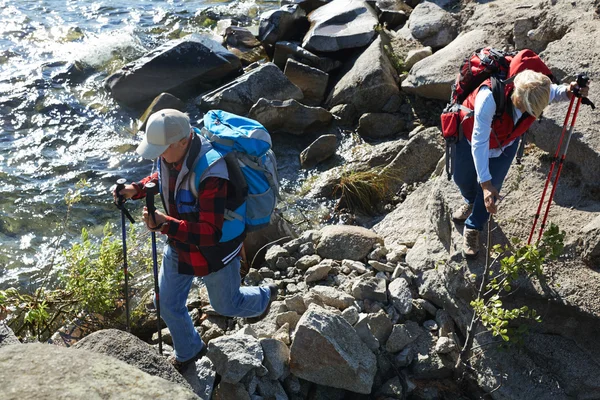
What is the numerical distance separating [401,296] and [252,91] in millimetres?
6291

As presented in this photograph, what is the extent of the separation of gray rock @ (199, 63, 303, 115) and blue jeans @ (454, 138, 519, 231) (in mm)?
6058

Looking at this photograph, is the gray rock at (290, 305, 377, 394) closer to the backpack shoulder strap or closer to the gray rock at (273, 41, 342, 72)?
the backpack shoulder strap

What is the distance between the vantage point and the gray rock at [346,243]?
22.1 ft

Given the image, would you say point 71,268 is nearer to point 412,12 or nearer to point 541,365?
point 541,365

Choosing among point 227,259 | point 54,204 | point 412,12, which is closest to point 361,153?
point 412,12

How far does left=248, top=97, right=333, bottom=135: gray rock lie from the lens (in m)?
10.5

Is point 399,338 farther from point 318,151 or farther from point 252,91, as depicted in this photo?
point 252,91

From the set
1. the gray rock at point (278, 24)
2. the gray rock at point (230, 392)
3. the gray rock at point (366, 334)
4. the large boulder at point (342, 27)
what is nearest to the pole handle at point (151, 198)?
the gray rock at point (230, 392)

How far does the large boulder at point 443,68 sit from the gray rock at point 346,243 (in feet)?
11.8

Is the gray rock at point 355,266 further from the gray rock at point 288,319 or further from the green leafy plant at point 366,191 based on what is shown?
the green leafy plant at point 366,191

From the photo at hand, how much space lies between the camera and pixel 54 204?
9453mm

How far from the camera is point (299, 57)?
1220cm

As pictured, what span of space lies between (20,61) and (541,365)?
12692 mm

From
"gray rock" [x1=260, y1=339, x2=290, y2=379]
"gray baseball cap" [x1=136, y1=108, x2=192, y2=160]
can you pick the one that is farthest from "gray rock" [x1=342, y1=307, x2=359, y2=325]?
"gray baseball cap" [x1=136, y1=108, x2=192, y2=160]
